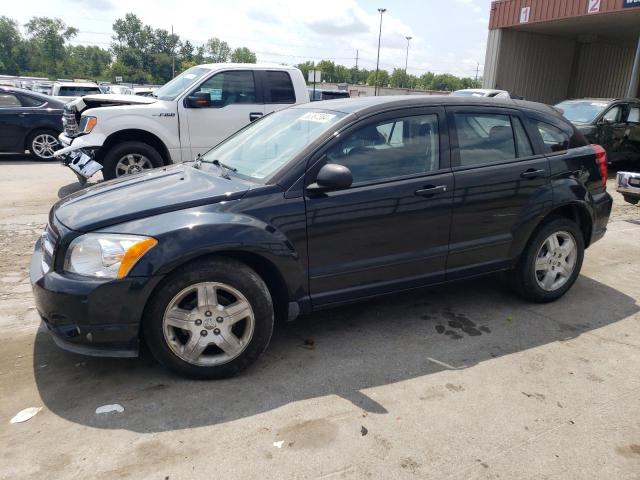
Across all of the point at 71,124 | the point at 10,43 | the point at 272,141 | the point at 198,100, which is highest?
the point at 10,43

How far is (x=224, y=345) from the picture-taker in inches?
124

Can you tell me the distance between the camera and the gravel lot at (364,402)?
2.54 meters

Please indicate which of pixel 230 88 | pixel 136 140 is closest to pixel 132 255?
pixel 136 140

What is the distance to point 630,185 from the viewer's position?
764 cm

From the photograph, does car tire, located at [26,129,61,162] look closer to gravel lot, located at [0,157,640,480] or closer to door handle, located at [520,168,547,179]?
gravel lot, located at [0,157,640,480]

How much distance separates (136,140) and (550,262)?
598 cm

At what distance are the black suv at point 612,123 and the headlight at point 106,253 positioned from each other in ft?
35.6

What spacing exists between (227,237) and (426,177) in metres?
1.53

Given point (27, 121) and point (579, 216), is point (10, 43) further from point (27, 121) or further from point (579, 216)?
point (579, 216)

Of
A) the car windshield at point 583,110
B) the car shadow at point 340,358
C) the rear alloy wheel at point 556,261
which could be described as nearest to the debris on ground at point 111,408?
the car shadow at point 340,358

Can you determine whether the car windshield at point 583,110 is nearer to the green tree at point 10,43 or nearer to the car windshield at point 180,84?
the car windshield at point 180,84

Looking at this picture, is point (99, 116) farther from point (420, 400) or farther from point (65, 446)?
point (420, 400)

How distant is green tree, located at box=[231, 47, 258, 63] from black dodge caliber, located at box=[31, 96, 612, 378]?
384 feet

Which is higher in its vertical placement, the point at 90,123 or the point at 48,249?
the point at 90,123
